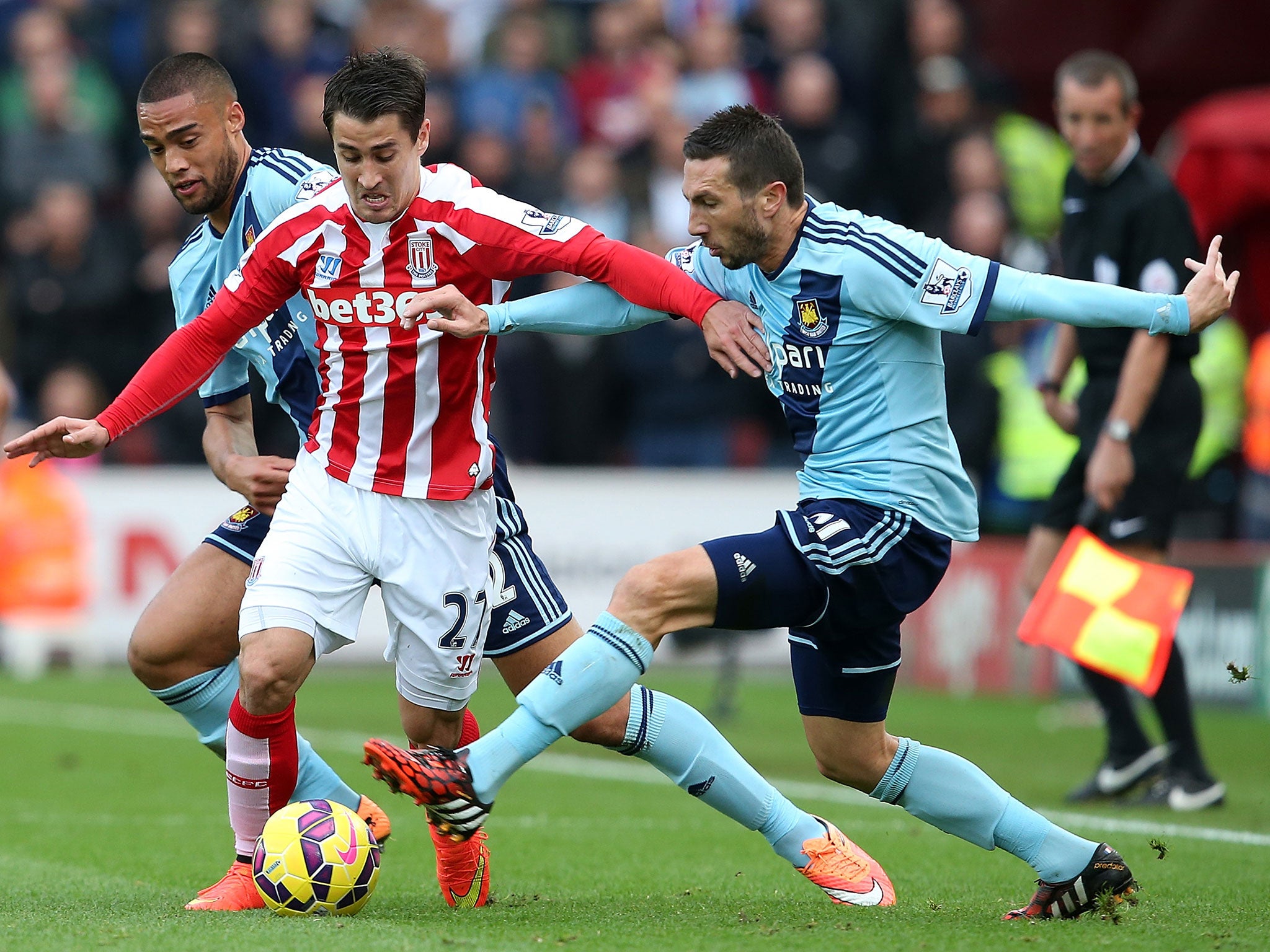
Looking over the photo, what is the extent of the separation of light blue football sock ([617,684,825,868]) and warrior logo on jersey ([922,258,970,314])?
131 centimetres

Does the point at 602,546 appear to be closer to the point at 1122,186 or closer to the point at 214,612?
the point at 1122,186

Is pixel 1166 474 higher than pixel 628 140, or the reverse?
pixel 628 140

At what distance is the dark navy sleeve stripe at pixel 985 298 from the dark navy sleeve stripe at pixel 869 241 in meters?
0.18

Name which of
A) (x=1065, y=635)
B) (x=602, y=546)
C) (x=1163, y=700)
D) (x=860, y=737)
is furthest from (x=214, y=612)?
(x=602, y=546)

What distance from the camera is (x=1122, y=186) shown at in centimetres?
737

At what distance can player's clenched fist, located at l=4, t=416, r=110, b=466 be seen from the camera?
186 inches

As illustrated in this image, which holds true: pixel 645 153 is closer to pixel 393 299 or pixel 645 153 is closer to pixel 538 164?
pixel 538 164

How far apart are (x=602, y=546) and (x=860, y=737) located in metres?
8.10

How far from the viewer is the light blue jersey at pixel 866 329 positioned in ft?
15.4

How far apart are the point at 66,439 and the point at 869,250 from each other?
2.21 m

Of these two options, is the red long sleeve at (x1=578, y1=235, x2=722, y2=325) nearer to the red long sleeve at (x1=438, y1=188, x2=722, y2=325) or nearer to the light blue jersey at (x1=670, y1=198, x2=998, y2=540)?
the red long sleeve at (x1=438, y1=188, x2=722, y2=325)

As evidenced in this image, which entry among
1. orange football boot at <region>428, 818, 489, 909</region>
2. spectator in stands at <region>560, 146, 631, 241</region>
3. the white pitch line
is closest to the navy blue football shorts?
orange football boot at <region>428, 818, 489, 909</region>

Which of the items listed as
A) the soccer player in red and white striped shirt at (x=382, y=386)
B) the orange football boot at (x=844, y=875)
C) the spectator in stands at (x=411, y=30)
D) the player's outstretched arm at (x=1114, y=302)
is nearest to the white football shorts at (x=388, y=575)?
→ the soccer player in red and white striped shirt at (x=382, y=386)

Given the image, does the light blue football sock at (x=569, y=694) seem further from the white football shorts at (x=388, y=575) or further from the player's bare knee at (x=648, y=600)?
the white football shorts at (x=388, y=575)
